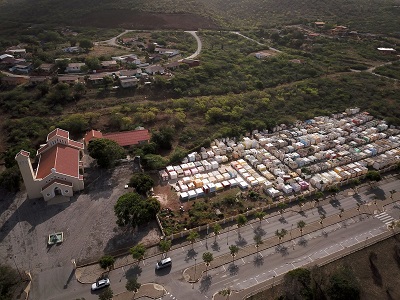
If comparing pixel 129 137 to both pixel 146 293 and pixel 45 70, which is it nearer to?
pixel 146 293

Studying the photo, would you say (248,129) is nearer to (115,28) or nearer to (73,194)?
(73,194)

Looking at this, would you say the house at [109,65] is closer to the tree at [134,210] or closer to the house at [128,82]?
the house at [128,82]

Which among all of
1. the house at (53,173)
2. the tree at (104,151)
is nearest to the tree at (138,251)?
the house at (53,173)

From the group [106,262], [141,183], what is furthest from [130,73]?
[106,262]

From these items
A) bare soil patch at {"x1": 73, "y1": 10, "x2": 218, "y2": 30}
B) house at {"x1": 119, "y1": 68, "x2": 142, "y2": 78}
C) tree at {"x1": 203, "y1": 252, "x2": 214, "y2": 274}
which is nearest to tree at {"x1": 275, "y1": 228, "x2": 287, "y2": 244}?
tree at {"x1": 203, "y1": 252, "x2": 214, "y2": 274}

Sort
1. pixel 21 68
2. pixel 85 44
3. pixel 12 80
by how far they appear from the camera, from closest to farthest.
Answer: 1. pixel 12 80
2. pixel 21 68
3. pixel 85 44

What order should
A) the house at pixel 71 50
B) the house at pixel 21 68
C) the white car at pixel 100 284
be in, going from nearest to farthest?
1. the white car at pixel 100 284
2. the house at pixel 21 68
3. the house at pixel 71 50
